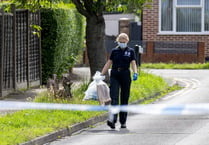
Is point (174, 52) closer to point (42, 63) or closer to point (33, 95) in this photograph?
point (42, 63)

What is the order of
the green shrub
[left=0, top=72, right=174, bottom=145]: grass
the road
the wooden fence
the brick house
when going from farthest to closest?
the brick house < the green shrub < the wooden fence < the road < [left=0, top=72, right=174, bottom=145]: grass

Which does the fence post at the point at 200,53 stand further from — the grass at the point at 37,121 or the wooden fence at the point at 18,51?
the grass at the point at 37,121

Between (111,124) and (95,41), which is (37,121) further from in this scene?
(95,41)

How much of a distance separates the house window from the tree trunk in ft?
53.6

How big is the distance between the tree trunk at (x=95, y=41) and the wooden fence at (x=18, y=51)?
1831mm

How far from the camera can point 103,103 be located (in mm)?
15211

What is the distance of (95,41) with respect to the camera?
20.1 metres

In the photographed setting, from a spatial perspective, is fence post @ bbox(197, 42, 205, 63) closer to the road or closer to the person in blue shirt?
the road

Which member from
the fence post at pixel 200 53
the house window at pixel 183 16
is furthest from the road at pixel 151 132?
the house window at pixel 183 16

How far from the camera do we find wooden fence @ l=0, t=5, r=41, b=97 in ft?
62.3

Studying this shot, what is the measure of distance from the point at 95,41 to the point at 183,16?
1690cm

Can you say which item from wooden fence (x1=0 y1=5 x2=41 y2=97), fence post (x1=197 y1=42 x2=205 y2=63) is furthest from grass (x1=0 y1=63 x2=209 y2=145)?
fence post (x1=197 y1=42 x2=205 y2=63)

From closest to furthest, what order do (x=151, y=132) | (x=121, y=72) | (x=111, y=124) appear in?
(x=151, y=132) < (x=111, y=124) < (x=121, y=72)

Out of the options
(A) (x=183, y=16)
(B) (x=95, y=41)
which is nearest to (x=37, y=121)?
(B) (x=95, y=41)
